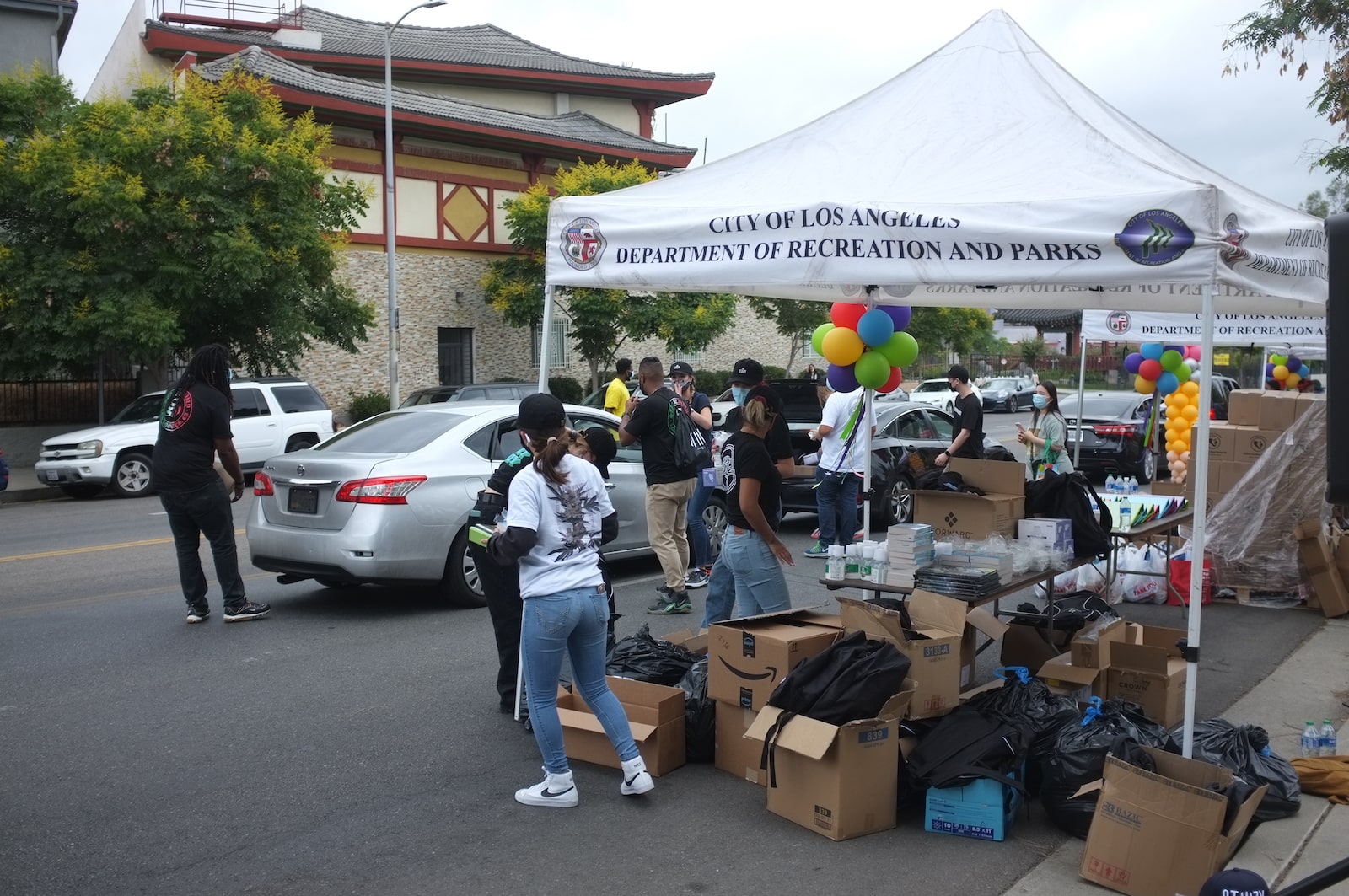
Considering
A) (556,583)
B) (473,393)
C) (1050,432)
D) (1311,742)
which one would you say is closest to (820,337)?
(556,583)

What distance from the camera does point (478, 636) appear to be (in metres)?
7.88

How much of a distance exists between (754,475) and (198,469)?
169 inches

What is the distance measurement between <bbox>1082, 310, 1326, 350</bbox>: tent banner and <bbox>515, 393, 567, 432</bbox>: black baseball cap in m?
A: 9.78

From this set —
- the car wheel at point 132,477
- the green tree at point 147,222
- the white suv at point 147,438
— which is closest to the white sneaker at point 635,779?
the white suv at point 147,438

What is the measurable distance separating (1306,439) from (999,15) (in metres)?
4.86

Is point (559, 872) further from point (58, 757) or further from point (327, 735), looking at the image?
point (58, 757)

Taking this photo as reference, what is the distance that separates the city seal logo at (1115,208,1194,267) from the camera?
4.72 m

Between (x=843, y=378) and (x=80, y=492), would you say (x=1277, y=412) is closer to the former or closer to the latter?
(x=843, y=378)

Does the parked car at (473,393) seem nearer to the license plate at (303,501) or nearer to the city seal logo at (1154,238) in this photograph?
the license plate at (303,501)

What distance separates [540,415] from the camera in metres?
4.77

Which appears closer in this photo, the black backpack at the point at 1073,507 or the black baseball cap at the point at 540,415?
the black baseball cap at the point at 540,415

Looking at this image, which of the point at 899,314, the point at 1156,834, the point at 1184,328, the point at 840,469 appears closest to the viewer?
the point at 1156,834

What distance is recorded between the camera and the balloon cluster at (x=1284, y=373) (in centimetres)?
1744

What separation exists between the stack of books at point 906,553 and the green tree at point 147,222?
16.4 metres
